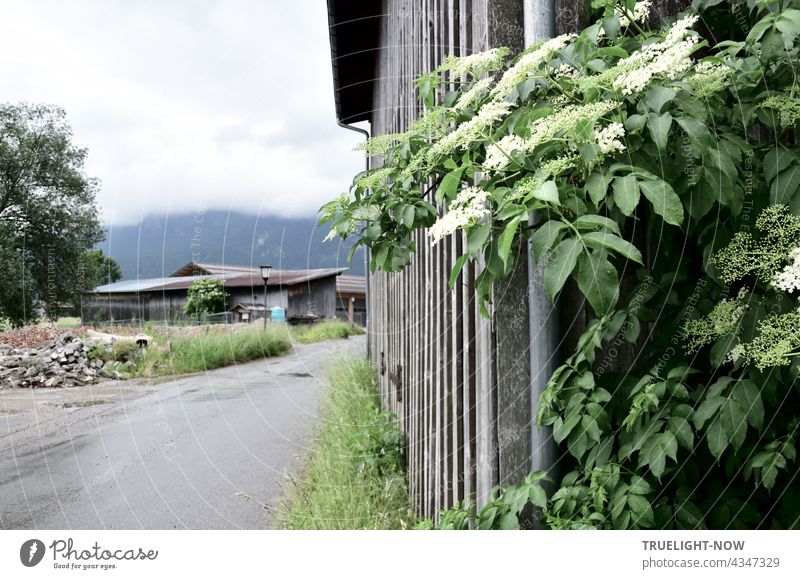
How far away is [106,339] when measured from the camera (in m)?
1.11

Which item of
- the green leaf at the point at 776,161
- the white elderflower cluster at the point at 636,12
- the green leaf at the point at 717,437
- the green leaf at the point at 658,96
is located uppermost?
the white elderflower cluster at the point at 636,12

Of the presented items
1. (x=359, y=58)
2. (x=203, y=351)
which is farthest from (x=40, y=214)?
(x=359, y=58)

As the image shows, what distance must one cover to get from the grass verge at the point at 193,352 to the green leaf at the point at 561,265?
80cm

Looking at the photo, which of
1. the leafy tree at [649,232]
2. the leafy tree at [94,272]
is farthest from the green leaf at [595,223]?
the leafy tree at [94,272]

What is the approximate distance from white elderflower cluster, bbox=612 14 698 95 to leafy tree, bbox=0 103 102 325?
3.25 ft

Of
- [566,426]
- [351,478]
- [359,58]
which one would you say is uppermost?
[359,58]

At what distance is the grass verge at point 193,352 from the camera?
1.16 metres

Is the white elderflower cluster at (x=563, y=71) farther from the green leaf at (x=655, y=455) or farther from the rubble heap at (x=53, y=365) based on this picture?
the rubble heap at (x=53, y=365)

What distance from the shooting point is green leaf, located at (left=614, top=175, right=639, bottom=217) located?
1.83 feet

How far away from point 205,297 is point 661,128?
92 cm

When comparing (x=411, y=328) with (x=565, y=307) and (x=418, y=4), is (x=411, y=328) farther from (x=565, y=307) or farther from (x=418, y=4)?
(x=418, y=4)

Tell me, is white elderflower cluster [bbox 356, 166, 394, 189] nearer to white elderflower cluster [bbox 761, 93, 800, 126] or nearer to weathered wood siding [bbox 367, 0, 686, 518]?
weathered wood siding [bbox 367, 0, 686, 518]

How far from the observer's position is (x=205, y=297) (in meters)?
1.12

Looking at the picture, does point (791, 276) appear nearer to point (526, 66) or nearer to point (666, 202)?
point (666, 202)
